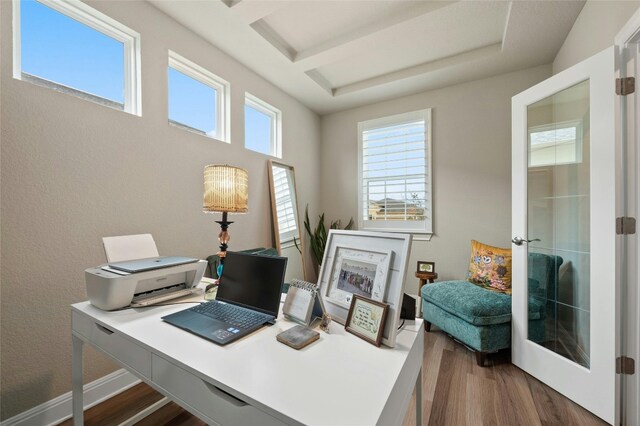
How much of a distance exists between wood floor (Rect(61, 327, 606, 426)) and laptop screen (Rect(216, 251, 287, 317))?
929 millimetres

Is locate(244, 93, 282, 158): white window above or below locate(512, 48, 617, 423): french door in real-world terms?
above

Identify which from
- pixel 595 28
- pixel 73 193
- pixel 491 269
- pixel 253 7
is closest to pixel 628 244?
pixel 491 269

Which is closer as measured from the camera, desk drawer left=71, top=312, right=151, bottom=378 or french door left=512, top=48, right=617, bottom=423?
desk drawer left=71, top=312, right=151, bottom=378

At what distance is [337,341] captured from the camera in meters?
0.90

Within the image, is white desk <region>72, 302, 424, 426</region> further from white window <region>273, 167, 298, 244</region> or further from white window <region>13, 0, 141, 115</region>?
white window <region>273, 167, 298, 244</region>

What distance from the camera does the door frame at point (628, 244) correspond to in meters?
1.36

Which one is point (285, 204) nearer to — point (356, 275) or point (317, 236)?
point (317, 236)

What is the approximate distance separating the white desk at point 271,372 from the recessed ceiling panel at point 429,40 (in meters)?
2.40

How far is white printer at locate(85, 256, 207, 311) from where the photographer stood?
112 cm

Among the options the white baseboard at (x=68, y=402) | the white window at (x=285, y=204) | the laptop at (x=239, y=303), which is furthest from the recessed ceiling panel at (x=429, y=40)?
the white baseboard at (x=68, y=402)

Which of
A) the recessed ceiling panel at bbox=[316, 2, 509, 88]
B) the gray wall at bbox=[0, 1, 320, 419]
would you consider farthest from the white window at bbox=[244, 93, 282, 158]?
the recessed ceiling panel at bbox=[316, 2, 509, 88]

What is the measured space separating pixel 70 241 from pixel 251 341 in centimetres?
144

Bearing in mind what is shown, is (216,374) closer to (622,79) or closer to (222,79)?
(622,79)

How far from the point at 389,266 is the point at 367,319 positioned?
201mm
